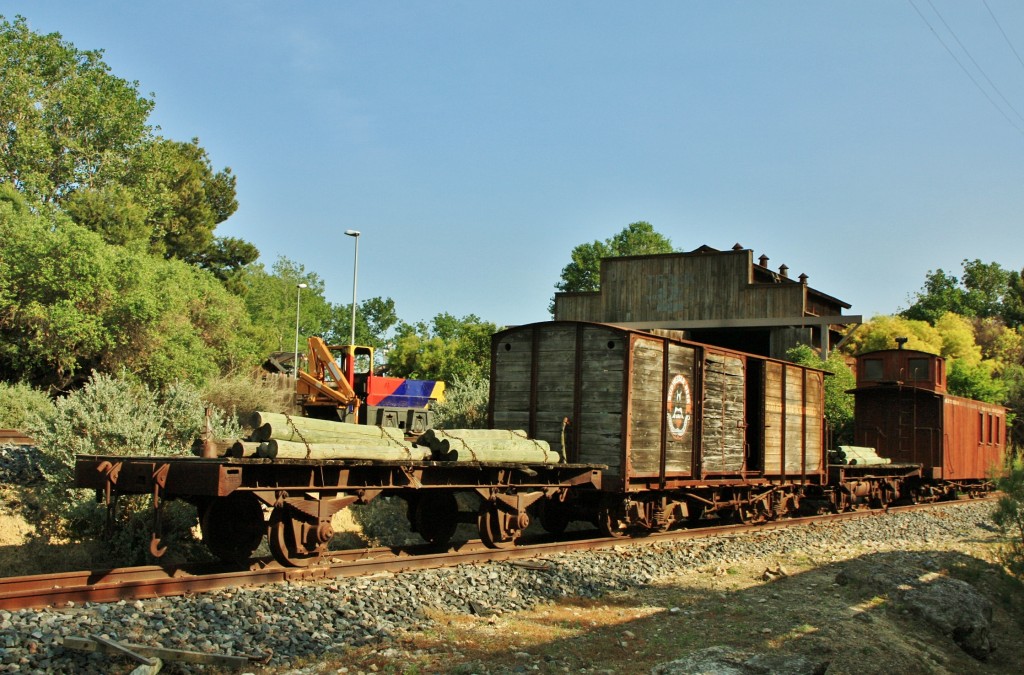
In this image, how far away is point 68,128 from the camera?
33938 millimetres

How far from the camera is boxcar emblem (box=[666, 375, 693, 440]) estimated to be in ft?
42.2

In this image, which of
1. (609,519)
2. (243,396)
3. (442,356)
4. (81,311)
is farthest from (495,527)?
(442,356)

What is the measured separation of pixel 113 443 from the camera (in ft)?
38.4

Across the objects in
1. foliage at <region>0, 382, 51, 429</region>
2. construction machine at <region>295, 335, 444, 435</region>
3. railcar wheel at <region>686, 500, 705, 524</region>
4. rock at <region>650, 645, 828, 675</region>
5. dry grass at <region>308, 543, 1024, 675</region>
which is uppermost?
construction machine at <region>295, 335, 444, 435</region>

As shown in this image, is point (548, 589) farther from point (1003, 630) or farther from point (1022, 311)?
point (1022, 311)

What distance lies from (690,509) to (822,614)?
615cm

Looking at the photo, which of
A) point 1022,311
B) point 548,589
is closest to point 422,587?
point 548,589

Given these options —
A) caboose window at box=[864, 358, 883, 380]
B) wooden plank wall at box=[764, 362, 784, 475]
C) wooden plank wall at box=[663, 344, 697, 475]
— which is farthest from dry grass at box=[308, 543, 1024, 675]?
caboose window at box=[864, 358, 883, 380]

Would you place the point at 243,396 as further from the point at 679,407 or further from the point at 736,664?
the point at 736,664

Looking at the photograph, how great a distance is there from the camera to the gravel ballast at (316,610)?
594 cm

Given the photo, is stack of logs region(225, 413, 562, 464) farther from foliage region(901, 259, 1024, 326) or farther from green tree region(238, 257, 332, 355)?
foliage region(901, 259, 1024, 326)

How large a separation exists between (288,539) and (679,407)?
6677 mm

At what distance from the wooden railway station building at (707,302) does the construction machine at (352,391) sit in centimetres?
1414

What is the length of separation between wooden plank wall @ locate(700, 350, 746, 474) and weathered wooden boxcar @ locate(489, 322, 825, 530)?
0.02 meters
